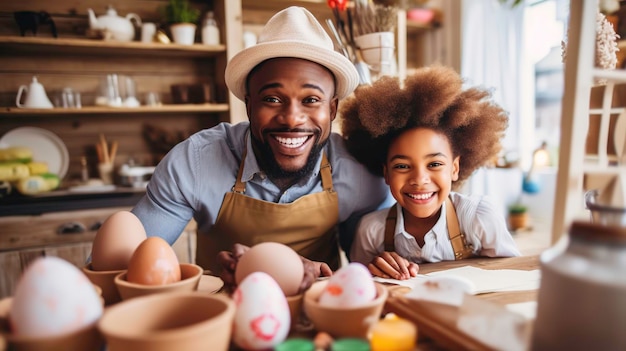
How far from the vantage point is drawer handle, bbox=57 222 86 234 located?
A: 6.92 feet

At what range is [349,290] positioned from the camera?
646 millimetres

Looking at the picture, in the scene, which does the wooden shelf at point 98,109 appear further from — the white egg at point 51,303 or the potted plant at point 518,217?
the potted plant at point 518,217

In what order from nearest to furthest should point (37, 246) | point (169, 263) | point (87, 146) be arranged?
1. point (169, 263)
2. point (37, 246)
3. point (87, 146)

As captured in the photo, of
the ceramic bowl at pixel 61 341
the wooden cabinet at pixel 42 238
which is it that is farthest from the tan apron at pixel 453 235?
the wooden cabinet at pixel 42 238

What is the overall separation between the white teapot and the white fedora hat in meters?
1.37

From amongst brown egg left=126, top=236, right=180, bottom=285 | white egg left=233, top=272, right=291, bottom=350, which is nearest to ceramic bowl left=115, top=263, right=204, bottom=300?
brown egg left=126, top=236, right=180, bottom=285

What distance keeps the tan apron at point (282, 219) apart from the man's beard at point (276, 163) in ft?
0.15

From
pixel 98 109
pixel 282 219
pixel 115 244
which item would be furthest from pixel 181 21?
pixel 115 244

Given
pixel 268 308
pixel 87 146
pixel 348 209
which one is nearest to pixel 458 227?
pixel 348 209

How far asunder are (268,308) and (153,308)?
0.16 metres

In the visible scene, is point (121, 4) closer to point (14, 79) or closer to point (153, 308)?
point (14, 79)

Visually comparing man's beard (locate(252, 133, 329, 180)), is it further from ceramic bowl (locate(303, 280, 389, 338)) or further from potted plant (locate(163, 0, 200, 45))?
potted plant (locate(163, 0, 200, 45))

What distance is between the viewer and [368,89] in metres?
1.29

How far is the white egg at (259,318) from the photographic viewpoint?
59 cm
